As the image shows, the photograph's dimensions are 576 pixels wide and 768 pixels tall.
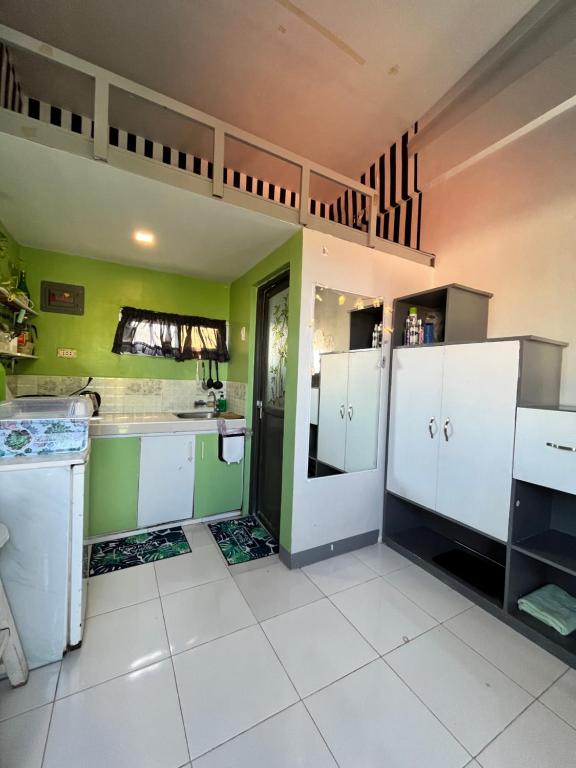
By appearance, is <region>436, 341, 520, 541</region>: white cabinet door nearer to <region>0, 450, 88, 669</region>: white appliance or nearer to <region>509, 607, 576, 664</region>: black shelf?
<region>509, 607, 576, 664</region>: black shelf

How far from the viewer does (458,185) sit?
254cm

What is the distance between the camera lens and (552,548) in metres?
1.64

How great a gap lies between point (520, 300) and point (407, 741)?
2519 millimetres

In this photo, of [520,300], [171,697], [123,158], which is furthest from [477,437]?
[123,158]

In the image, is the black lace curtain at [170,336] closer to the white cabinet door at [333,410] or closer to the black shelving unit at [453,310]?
the white cabinet door at [333,410]

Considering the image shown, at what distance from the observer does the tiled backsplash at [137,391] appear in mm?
2566

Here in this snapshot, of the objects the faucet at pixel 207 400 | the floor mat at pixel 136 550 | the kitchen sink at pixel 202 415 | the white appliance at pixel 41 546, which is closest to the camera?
the white appliance at pixel 41 546

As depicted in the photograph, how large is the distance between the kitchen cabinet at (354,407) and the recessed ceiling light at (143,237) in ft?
5.59

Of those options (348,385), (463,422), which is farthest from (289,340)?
(463,422)

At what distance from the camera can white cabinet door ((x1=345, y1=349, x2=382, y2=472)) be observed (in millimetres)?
2428

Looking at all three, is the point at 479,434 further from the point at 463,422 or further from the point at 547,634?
the point at 547,634

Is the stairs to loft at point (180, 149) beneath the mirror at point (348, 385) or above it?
above

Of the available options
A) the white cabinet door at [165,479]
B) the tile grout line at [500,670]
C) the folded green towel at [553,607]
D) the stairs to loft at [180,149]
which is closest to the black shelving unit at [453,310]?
the stairs to loft at [180,149]

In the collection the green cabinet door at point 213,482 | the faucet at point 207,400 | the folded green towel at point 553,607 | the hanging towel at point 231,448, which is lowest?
the folded green towel at point 553,607
